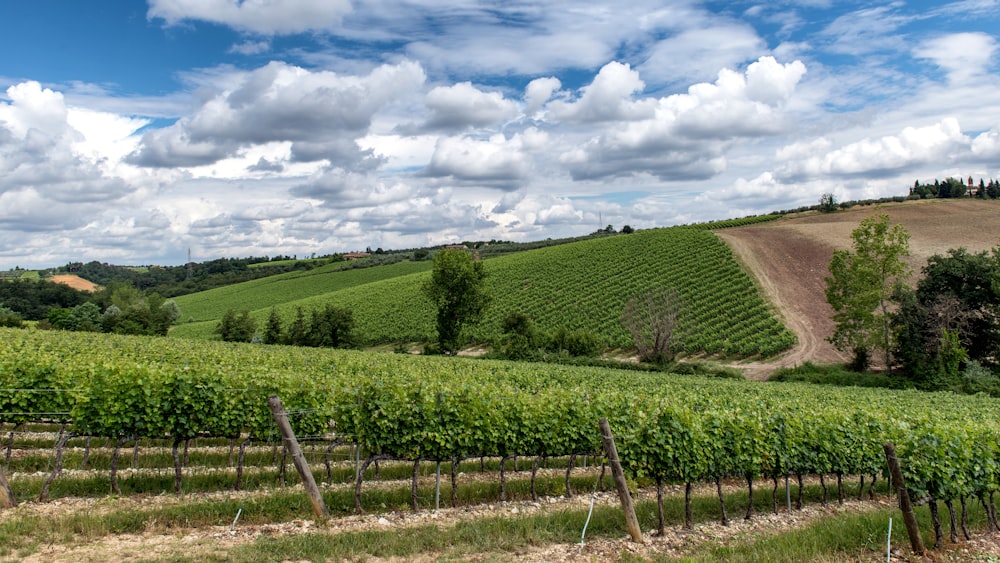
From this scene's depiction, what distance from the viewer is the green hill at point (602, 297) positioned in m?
47.0

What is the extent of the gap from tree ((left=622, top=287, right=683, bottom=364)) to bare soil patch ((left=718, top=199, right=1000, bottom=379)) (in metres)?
6.02

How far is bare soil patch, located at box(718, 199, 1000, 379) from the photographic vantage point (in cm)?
4447

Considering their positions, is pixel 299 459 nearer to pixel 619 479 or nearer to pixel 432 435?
pixel 432 435

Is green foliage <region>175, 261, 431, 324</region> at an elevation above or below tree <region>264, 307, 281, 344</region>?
above

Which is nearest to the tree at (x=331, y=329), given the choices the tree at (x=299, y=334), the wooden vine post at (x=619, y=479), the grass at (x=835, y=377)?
the tree at (x=299, y=334)

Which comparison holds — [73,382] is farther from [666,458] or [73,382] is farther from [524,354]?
[524,354]

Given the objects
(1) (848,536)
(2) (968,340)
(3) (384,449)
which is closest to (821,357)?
(2) (968,340)

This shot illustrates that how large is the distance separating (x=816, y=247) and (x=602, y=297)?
26950 millimetres

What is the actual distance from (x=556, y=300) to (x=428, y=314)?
14.9 metres

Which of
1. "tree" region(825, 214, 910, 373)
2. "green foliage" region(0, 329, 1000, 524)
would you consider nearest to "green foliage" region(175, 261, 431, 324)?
"tree" region(825, 214, 910, 373)

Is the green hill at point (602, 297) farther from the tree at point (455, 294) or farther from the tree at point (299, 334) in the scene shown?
the tree at point (299, 334)

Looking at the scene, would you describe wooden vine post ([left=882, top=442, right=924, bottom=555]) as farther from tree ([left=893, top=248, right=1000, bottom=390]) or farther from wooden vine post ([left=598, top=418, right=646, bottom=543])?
tree ([left=893, top=248, right=1000, bottom=390])

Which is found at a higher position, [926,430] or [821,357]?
[926,430]

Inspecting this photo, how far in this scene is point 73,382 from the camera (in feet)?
44.9
